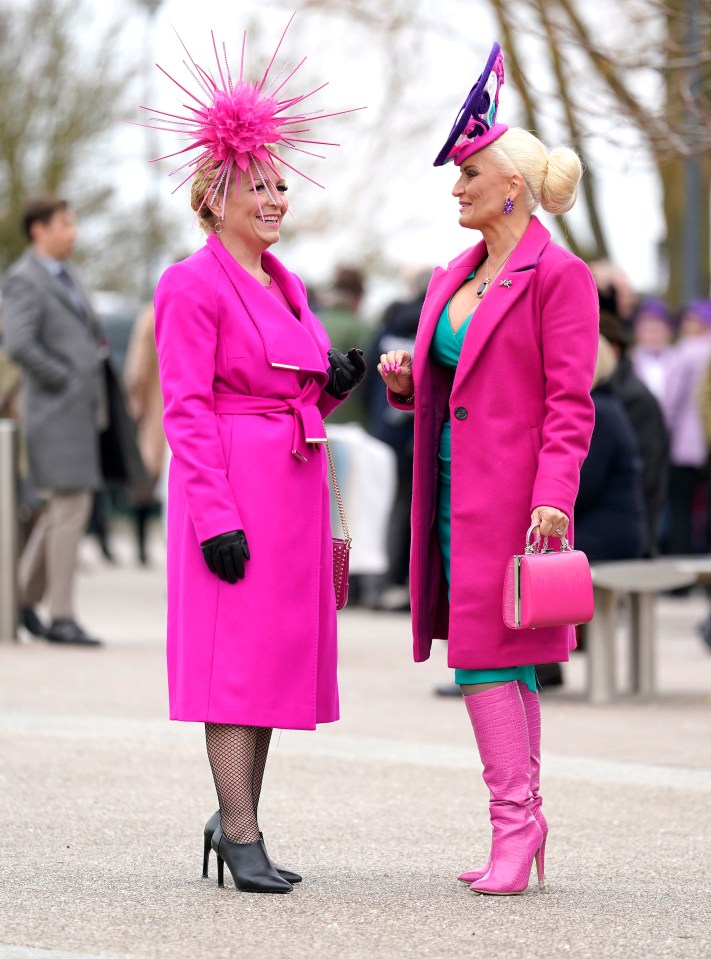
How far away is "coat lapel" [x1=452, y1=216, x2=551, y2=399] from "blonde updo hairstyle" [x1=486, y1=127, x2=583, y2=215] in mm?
117

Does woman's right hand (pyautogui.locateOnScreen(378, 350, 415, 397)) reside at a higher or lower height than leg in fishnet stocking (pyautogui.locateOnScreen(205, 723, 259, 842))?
higher

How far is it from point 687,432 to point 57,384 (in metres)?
5.44

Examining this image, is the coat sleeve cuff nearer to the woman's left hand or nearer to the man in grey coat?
the woman's left hand

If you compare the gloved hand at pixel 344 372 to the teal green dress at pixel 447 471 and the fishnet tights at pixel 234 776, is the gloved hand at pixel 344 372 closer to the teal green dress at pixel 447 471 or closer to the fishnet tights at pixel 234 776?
the teal green dress at pixel 447 471

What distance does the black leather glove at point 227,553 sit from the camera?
4902 millimetres

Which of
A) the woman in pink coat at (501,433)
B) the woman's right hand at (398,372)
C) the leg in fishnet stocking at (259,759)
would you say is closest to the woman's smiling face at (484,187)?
the woman in pink coat at (501,433)

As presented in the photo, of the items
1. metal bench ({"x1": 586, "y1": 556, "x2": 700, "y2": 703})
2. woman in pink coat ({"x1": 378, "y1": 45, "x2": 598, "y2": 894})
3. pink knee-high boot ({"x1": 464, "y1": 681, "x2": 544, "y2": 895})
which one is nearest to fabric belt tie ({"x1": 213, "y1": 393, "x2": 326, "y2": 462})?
woman in pink coat ({"x1": 378, "y1": 45, "x2": 598, "y2": 894})

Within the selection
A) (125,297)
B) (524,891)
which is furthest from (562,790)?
(125,297)

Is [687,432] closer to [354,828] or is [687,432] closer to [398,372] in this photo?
[354,828]

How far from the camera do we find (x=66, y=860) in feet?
17.6

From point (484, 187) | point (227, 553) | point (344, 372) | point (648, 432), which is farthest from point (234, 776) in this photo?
point (648, 432)

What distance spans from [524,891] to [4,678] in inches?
184

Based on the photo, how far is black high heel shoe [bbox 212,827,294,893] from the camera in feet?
16.4

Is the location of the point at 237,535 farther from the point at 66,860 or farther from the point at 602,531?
the point at 602,531
